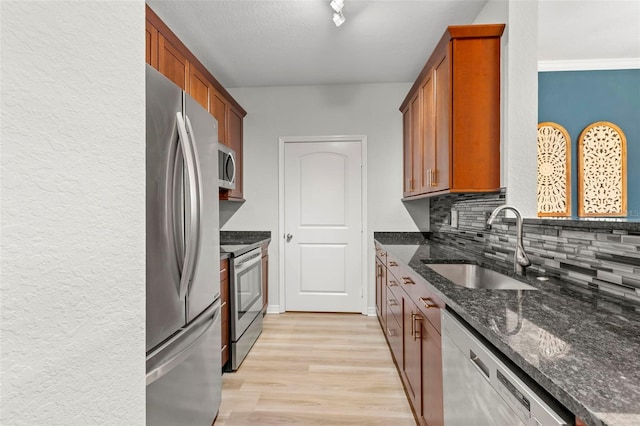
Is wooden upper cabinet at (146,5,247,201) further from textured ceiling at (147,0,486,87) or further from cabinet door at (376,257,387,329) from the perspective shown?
cabinet door at (376,257,387,329)

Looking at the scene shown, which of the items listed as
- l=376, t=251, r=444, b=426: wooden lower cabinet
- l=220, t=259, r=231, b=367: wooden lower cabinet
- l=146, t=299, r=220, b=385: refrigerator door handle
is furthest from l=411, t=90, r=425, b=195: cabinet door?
l=146, t=299, r=220, b=385: refrigerator door handle

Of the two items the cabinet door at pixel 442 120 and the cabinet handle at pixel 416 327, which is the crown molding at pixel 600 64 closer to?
the cabinet door at pixel 442 120

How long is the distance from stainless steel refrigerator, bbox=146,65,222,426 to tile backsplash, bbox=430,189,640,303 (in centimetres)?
159

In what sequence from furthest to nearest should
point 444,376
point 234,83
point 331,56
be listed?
point 234,83, point 331,56, point 444,376

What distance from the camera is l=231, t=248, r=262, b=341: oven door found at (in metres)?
2.42

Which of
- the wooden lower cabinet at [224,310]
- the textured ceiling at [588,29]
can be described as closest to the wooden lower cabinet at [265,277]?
the wooden lower cabinet at [224,310]

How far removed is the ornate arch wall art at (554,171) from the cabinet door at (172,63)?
3.17m

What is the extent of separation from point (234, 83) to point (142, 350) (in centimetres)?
354

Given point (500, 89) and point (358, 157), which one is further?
point (358, 157)

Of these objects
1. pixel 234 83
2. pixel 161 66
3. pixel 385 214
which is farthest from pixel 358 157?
pixel 161 66

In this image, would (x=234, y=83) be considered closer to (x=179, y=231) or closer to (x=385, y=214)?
(x=385, y=214)

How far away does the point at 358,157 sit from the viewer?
371 centimetres

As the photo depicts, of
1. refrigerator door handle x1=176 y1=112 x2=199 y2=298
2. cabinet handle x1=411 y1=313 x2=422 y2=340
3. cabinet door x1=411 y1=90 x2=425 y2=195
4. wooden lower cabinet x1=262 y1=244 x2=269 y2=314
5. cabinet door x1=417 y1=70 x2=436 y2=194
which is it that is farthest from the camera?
wooden lower cabinet x1=262 y1=244 x2=269 y2=314

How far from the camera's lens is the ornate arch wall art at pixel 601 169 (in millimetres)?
2816
